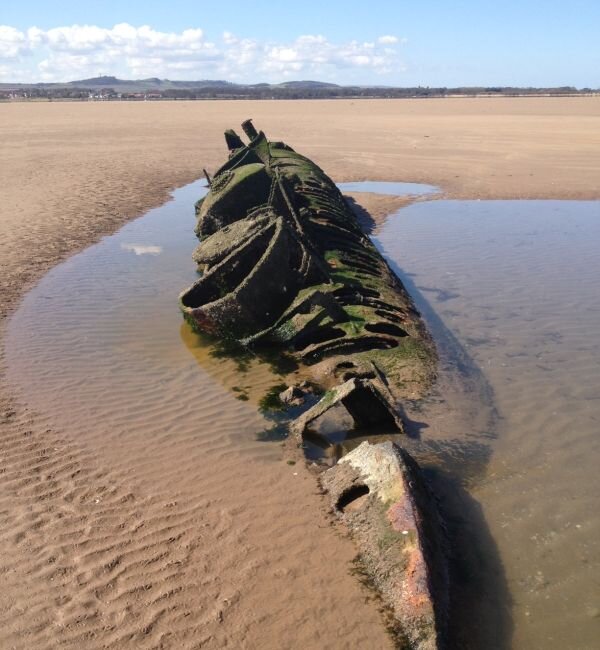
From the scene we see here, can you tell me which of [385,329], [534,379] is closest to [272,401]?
[385,329]

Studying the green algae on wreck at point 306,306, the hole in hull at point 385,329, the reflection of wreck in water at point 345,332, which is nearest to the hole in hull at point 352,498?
the reflection of wreck in water at point 345,332

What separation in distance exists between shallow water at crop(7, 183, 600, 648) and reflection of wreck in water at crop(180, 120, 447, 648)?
1.46ft

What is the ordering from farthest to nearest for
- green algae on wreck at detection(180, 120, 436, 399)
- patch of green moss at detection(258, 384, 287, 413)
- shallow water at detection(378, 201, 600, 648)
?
green algae on wreck at detection(180, 120, 436, 399) → patch of green moss at detection(258, 384, 287, 413) → shallow water at detection(378, 201, 600, 648)

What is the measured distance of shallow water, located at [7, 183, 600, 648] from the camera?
16.8ft

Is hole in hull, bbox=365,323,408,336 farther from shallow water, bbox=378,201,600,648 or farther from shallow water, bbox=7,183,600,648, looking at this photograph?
shallow water, bbox=378,201,600,648

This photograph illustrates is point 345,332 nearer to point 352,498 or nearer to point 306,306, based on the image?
point 306,306

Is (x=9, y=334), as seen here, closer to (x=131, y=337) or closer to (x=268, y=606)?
(x=131, y=337)

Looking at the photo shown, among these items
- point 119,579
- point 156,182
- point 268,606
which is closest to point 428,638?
point 268,606

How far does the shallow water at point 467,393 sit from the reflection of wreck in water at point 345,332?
44cm

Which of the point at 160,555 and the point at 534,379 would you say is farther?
the point at 534,379

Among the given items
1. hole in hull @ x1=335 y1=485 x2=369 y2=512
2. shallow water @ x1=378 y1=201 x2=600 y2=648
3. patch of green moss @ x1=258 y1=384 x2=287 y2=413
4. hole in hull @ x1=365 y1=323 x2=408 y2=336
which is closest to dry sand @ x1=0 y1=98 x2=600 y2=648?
hole in hull @ x1=335 y1=485 x2=369 y2=512

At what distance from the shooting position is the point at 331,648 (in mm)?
4402

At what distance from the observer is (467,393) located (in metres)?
7.92

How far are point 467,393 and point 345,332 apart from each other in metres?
1.75
